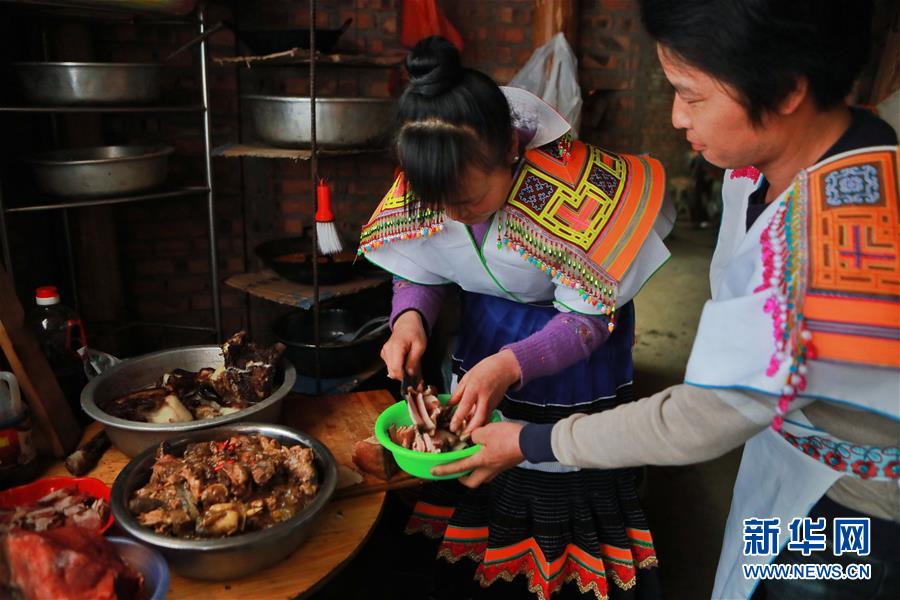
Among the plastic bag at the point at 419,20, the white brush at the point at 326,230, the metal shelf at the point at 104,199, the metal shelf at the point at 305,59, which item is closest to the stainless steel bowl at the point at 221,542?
the metal shelf at the point at 104,199

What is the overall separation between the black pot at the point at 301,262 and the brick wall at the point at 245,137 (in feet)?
0.83

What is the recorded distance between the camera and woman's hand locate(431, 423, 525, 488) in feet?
4.94

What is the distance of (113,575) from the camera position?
43.0 inches

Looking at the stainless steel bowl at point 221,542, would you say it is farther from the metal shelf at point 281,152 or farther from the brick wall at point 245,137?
the brick wall at point 245,137

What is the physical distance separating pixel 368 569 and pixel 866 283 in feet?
7.16

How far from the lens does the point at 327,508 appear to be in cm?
154

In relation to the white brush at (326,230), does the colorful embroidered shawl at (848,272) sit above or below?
above

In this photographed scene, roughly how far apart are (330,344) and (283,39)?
135cm

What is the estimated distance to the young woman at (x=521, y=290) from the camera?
5.38 ft

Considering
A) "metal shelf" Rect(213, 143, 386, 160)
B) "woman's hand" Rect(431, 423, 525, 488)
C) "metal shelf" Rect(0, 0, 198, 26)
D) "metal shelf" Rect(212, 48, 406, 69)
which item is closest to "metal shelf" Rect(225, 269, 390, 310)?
"metal shelf" Rect(213, 143, 386, 160)

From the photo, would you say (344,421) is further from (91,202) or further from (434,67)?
(91,202)

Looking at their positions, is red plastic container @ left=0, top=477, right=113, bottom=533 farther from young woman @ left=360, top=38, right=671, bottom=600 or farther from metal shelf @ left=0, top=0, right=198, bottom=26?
metal shelf @ left=0, top=0, right=198, bottom=26

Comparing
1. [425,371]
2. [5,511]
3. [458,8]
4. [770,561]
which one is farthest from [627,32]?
[5,511]

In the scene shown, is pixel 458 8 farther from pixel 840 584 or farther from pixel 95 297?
pixel 840 584
